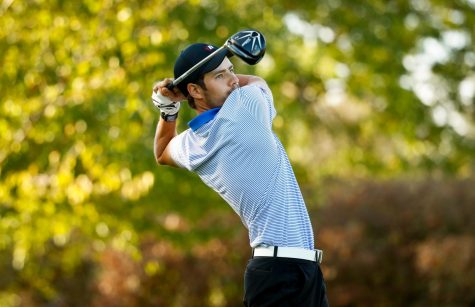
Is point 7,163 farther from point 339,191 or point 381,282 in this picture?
point 339,191

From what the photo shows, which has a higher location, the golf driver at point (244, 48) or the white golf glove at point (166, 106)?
the golf driver at point (244, 48)

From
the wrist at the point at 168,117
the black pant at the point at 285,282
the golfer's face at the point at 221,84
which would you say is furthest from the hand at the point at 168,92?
the black pant at the point at 285,282

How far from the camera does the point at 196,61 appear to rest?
4668mm

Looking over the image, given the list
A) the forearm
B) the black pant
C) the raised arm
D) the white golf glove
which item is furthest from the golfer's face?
the black pant

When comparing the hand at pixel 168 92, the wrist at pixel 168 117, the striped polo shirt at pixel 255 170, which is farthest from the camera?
the wrist at pixel 168 117

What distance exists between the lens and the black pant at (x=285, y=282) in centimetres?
452

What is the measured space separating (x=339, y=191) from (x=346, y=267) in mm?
2248

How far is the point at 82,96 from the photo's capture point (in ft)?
30.7

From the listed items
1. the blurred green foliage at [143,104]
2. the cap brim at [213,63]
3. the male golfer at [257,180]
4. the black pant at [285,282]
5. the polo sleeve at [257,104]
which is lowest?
the blurred green foliage at [143,104]

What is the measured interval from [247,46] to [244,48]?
0.02 meters

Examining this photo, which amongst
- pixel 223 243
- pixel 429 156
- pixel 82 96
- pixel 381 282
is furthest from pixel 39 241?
pixel 429 156

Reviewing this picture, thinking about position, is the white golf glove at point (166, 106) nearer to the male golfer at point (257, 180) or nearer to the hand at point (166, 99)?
the hand at point (166, 99)

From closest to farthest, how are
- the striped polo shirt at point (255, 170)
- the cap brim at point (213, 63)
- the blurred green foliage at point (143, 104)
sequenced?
the striped polo shirt at point (255, 170) → the cap brim at point (213, 63) → the blurred green foliage at point (143, 104)

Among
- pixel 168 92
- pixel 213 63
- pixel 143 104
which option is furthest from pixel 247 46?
pixel 143 104
